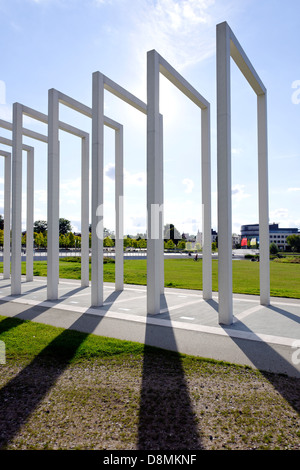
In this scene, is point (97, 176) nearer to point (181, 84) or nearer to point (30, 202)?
point (181, 84)

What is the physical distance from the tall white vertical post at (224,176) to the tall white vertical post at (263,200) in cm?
338

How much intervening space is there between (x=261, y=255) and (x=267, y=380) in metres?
7.00

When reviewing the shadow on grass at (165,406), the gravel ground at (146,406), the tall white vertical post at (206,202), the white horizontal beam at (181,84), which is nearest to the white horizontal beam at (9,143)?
the white horizontal beam at (181,84)

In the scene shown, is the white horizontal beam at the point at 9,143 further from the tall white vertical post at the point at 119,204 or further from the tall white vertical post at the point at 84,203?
the tall white vertical post at the point at 119,204

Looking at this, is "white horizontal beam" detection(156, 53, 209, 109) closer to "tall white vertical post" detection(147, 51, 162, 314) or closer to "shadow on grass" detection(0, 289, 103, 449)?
"tall white vertical post" detection(147, 51, 162, 314)

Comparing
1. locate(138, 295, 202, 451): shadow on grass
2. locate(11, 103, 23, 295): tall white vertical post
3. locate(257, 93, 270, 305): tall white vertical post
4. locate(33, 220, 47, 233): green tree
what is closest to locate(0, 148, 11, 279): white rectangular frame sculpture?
locate(11, 103, 23, 295): tall white vertical post

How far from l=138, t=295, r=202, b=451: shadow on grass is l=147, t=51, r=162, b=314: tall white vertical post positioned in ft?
10.6

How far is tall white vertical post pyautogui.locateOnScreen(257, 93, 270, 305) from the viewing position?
11.7 metres

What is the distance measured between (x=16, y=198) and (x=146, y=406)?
1201 centimetres

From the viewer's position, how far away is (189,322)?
9.11 meters

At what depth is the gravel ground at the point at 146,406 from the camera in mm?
3613

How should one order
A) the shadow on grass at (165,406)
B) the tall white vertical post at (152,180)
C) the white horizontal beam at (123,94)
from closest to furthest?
the shadow on grass at (165,406) → the tall white vertical post at (152,180) → the white horizontal beam at (123,94)

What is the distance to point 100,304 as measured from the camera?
11.5 metres
